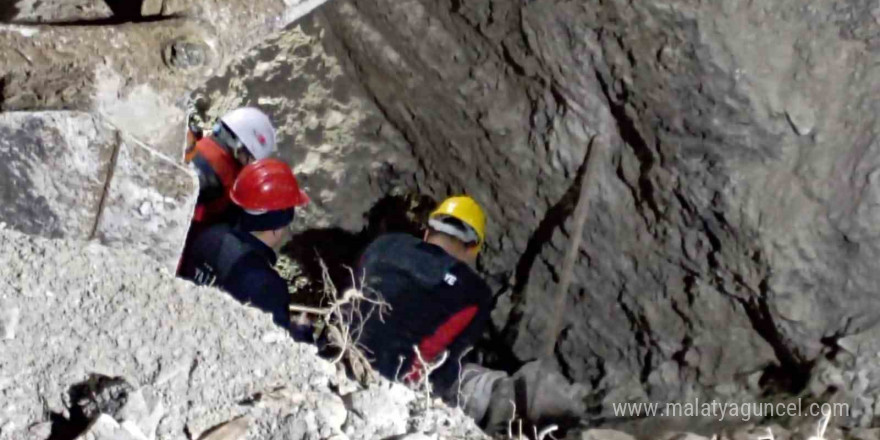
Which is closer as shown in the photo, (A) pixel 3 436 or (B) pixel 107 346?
(A) pixel 3 436

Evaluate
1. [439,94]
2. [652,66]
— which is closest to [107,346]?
[652,66]

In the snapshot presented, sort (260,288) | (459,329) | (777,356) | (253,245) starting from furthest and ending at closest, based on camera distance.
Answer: (459,329) → (777,356) → (253,245) → (260,288)

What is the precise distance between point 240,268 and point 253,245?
0.13 metres

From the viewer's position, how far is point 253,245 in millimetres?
3037

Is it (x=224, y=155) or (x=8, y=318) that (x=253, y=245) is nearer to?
(x=224, y=155)

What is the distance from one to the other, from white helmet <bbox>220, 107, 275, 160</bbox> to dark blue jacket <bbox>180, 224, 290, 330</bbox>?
645 millimetres

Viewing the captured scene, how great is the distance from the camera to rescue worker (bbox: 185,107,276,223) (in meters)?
3.54

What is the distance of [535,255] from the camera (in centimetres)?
386

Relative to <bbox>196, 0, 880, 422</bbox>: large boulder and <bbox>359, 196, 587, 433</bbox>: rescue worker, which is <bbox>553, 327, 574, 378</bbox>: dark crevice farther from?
<bbox>359, 196, 587, 433</bbox>: rescue worker

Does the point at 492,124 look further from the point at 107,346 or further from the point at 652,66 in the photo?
the point at 107,346

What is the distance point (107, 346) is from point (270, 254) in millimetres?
1732

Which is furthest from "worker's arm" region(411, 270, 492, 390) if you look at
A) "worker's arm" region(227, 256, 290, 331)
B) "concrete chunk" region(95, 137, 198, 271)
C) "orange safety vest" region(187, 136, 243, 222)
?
"concrete chunk" region(95, 137, 198, 271)

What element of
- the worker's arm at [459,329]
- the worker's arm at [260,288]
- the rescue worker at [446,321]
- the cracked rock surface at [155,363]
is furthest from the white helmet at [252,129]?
the cracked rock surface at [155,363]

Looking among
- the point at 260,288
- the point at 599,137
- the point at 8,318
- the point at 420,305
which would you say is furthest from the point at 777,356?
the point at 8,318
